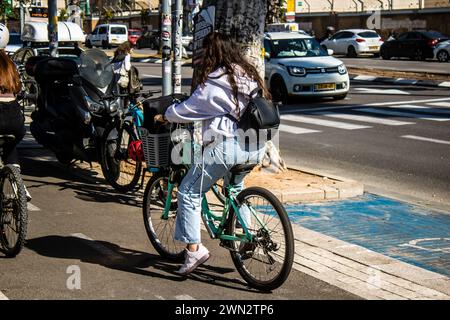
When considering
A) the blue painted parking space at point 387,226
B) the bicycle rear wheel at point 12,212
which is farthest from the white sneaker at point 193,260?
the blue painted parking space at point 387,226

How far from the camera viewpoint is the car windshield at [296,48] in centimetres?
2161

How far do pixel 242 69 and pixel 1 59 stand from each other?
7.46 feet

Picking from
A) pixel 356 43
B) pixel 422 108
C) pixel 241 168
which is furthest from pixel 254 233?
pixel 356 43

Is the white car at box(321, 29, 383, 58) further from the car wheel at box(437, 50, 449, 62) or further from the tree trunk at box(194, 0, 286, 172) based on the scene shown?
the tree trunk at box(194, 0, 286, 172)

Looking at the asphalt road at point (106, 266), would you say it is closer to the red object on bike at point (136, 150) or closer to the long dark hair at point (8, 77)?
the red object on bike at point (136, 150)

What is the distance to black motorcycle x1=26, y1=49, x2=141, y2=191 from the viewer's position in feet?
32.6

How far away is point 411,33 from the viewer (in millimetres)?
40531

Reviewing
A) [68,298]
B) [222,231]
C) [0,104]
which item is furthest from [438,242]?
[0,104]

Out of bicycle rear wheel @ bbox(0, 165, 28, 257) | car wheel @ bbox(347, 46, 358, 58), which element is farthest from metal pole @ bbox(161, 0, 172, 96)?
car wheel @ bbox(347, 46, 358, 58)

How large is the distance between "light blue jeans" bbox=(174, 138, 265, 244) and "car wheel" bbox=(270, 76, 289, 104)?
1508 cm

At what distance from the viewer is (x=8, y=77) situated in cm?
685

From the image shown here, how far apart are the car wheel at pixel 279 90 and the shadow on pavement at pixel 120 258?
14.2m

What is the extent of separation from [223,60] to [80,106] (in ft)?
14.8

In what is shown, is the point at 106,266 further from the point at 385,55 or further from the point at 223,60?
the point at 385,55
